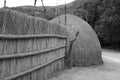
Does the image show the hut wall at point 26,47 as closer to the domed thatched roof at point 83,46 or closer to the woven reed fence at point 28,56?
the woven reed fence at point 28,56

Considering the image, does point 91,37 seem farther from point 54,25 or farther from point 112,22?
point 112,22

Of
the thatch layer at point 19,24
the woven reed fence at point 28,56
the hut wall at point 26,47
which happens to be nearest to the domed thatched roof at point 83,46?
the woven reed fence at point 28,56

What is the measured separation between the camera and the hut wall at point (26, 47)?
411 cm

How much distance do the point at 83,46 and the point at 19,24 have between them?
6.78 m

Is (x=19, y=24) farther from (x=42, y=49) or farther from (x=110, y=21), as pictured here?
(x=110, y=21)

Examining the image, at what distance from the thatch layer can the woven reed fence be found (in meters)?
0.16

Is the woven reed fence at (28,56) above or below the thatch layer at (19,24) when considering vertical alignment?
below

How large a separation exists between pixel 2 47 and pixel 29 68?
167 cm

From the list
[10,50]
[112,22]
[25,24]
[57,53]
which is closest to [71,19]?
[57,53]

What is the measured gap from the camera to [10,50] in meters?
4.31

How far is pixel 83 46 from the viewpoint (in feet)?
35.4

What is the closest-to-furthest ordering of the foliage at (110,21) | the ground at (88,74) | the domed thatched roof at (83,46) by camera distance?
the ground at (88,74), the domed thatched roof at (83,46), the foliage at (110,21)

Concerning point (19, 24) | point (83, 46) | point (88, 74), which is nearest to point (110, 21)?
point (83, 46)

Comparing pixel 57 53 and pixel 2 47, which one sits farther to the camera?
pixel 57 53
